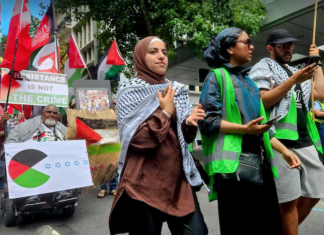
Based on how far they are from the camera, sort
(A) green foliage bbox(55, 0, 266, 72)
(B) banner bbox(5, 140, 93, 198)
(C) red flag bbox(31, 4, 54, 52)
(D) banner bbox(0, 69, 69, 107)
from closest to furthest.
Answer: (B) banner bbox(5, 140, 93, 198) < (D) banner bbox(0, 69, 69, 107) < (C) red flag bbox(31, 4, 54, 52) < (A) green foliage bbox(55, 0, 266, 72)

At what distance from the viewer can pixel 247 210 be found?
1979 millimetres

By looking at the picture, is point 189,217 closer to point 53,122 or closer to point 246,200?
point 246,200

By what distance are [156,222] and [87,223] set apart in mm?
2754

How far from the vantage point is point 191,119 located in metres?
1.86

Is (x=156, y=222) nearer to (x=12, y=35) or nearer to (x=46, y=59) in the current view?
(x=12, y=35)

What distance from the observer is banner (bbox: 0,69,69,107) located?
5234 mm

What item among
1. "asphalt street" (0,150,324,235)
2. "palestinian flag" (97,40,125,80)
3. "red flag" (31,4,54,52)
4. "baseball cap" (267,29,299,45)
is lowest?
"asphalt street" (0,150,324,235)

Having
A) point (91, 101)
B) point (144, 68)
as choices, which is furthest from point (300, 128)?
point (91, 101)

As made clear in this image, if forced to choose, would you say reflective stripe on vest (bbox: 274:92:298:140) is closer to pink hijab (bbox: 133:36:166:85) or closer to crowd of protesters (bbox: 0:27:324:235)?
crowd of protesters (bbox: 0:27:324:235)

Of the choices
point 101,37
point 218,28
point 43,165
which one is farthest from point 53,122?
point 101,37

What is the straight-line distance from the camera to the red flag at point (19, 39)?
16.8ft

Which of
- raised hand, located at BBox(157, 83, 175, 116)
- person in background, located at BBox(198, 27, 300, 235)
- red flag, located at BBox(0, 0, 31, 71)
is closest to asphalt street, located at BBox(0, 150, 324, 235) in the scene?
person in background, located at BBox(198, 27, 300, 235)

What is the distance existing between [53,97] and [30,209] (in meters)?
2.29

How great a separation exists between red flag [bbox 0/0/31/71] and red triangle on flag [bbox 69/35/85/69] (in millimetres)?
1863
